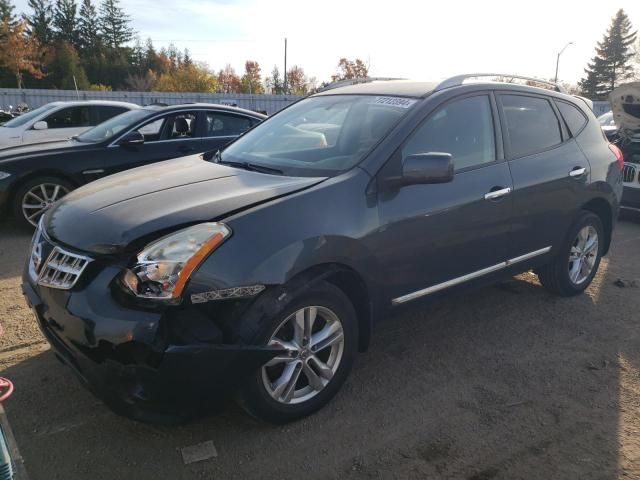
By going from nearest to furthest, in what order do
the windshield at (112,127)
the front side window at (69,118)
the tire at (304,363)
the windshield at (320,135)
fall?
the tire at (304,363) < the windshield at (320,135) < the windshield at (112,127) < the front side window at (69,118)

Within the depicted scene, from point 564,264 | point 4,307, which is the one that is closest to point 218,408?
point 4,307

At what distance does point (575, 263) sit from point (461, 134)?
6.31 ft

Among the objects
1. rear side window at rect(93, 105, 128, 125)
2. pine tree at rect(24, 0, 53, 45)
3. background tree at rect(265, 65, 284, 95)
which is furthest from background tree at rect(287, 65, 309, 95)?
rear side window at rect(93, 105, 128, 125)

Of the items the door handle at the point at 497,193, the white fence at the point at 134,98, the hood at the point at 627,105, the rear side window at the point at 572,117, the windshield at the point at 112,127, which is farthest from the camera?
the white fence at the point at 134,98

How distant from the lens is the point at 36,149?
6.57 meters

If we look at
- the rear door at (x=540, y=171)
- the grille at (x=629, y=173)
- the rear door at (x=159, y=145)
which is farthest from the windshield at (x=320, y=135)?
the grille at (x=629, y=173)

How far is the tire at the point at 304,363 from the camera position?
8.71ft

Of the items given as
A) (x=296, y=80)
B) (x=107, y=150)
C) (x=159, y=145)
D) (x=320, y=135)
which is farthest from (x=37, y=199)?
(x=296, y=80)

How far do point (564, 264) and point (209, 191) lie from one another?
313 centimetres

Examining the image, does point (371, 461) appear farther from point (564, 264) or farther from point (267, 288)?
point (564, 264)

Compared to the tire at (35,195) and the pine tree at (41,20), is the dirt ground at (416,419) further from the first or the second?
the pine tree at (41,20)

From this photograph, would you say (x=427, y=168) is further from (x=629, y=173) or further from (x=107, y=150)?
(x=629, y=173)

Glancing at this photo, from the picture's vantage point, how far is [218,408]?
257cm

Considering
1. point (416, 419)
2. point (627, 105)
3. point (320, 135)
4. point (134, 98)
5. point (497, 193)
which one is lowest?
point (416, 419)
